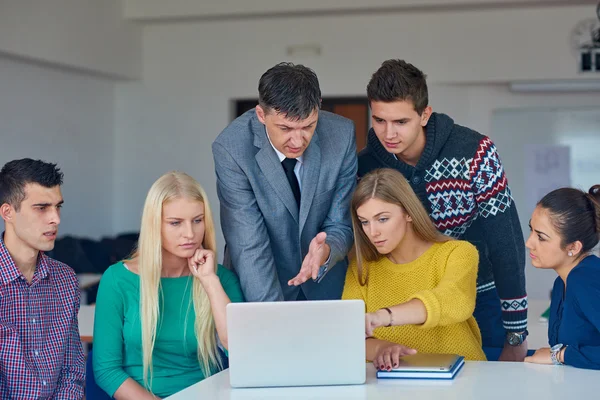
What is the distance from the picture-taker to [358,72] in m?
6.98

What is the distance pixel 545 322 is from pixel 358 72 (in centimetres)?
384

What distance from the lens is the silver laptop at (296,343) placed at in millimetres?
1942

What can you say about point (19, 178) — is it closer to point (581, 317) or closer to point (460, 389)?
point (460, 389)

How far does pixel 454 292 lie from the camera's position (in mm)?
2262

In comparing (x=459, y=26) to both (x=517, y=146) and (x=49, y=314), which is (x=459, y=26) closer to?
(x=517, y=146)

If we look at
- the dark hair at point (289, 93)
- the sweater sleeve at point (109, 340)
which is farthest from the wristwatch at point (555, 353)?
the sweater sleeve at point (109, 340)

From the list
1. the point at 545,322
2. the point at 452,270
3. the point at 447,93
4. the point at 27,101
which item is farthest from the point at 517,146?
the point at 452,270

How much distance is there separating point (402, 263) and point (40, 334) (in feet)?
3.82

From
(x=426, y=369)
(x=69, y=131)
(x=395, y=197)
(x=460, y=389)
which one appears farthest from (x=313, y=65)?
(x=460, y=389)

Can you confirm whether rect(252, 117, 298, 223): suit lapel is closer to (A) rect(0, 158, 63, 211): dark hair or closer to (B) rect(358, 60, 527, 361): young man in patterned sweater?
(B) rect(358, 60, 527, 361): young man in patterned sweater

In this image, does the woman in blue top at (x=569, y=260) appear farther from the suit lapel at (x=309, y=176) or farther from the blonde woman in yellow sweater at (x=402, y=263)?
the suit lapel at (x=309, y=176)

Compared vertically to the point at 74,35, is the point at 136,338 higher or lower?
lower

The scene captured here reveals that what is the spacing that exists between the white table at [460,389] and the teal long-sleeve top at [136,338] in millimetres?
435

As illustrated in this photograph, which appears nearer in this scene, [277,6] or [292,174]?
[292,174]
